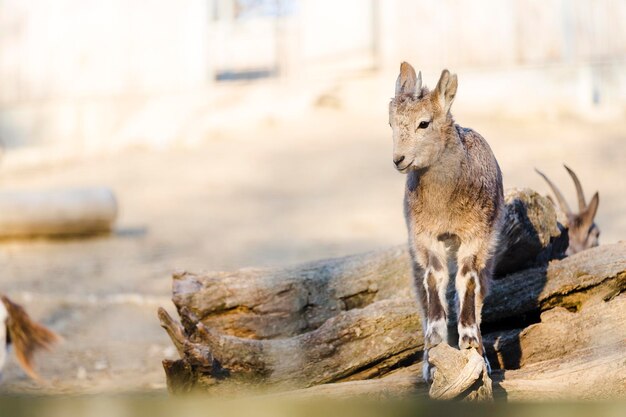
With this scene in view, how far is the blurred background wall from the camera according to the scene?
1648 centimetres

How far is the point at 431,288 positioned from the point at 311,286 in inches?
50.1

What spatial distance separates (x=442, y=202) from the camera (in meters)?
4.03

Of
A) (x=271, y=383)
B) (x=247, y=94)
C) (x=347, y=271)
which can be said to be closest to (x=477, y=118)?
(x=247, y=94)

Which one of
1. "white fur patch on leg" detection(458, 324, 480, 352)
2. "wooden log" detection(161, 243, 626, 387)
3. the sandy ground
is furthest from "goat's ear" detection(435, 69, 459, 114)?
the sandy ground

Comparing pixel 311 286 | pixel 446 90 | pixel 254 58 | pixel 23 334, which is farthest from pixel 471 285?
pixel 254 58

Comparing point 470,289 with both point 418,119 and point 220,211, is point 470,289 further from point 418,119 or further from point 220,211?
point 220,211

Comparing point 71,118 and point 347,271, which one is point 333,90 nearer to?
point 71,118

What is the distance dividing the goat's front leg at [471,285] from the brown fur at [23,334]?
13.2 feet

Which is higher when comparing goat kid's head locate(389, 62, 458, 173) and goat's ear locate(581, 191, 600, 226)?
goat kid's head locate(389, 62, 458, 173)

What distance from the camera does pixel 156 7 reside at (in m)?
19.9

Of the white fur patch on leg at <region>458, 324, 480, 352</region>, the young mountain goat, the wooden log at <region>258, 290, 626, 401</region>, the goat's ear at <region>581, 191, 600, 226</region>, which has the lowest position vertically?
the wooden log at <region>258, 290, 626, 401</region>

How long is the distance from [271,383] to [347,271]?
1058 millimetres

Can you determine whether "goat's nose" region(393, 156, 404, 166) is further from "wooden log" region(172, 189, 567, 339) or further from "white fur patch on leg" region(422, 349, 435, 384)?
"wooden log" region(172, 189, 567, 339)

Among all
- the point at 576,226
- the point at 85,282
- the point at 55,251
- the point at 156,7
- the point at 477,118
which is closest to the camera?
the point at 576,226
